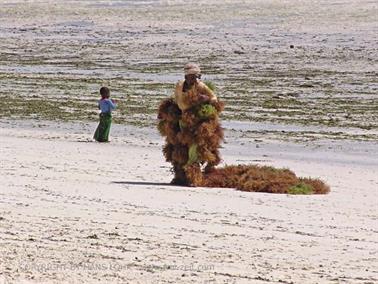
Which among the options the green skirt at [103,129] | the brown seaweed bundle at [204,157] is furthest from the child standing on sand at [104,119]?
the brown seaweed bundle at [204,157]

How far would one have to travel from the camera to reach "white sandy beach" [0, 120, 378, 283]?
29.1 feet

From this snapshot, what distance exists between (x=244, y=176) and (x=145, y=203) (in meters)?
1.96

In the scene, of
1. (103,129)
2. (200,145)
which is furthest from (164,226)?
(103,129)

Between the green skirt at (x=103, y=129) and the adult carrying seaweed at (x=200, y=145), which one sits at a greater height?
the adult carrying seaweed at (x=200, y=145)

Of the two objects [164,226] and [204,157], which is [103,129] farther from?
[164,226]

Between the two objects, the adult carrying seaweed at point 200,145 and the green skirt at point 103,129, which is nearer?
the adult carrying seaweed at point 200,145

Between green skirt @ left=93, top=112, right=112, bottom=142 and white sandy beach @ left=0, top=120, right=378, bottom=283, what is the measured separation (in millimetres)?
2100

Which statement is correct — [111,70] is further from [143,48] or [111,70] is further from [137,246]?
[137,246]

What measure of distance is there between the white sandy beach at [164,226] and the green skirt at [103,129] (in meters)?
2.10

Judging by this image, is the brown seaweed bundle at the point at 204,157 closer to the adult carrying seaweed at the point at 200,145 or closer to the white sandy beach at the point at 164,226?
the adult carrying seaweed at the point at 200,145

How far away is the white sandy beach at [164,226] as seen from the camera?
8.86 meters

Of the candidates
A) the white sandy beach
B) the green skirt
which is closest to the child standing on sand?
the green skirt

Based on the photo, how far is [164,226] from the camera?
10.9m

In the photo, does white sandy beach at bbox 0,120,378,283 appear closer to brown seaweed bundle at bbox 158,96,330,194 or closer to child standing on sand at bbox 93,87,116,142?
brown seaweed bundle at bbox 158,96,330,194
